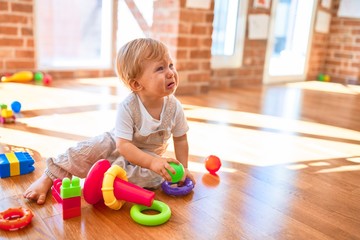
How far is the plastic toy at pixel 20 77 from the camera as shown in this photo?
105 inches

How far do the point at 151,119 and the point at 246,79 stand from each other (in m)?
2.50

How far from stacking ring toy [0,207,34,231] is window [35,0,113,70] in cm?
233

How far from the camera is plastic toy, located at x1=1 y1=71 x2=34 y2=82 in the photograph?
105 inches

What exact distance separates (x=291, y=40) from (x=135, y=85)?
3.48 m

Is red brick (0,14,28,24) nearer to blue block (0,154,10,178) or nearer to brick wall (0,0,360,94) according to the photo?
brick wall (0,0,360,94)

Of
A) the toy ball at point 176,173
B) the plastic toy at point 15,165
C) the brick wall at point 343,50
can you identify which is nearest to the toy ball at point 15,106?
the plastic toy at point 15,165

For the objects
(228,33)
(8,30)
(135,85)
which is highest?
(228,33)

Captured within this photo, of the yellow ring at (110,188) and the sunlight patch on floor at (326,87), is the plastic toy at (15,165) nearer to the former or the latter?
the yellow ring at (110,188)

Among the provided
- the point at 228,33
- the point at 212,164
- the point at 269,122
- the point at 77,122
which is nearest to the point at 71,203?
the point at 212,164

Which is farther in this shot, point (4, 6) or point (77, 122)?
point (4, 6)

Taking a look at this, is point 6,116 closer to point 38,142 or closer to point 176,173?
point 38,142

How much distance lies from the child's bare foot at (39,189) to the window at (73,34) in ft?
7.13

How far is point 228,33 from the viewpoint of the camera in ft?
10.7

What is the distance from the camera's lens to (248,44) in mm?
3336
